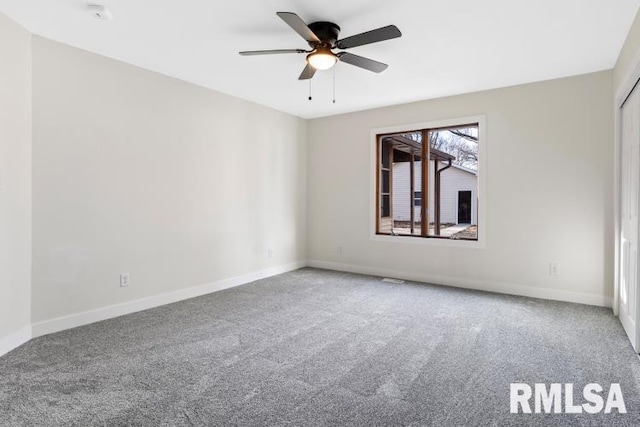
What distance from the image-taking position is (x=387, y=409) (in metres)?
1.96

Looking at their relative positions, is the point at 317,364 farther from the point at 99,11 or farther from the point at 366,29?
the point at 99,11

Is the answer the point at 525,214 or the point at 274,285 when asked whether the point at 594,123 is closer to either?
the point at 525,214

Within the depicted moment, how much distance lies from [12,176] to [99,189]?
0.69 metres

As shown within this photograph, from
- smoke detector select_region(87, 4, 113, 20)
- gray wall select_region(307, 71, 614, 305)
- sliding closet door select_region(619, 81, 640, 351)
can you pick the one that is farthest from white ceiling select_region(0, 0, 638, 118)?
sliding closet door select_region(619, 81, 640, 351)

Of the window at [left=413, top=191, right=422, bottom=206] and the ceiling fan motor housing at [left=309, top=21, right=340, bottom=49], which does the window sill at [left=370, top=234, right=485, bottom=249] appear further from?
the ceiling fan motor housing at [left=309, top=21, right=340, bottom=49]

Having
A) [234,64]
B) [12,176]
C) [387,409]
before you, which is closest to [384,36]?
[234,64]

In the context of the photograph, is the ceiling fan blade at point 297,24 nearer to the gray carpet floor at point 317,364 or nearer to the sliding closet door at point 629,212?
the gray carpet floor at point 317,364

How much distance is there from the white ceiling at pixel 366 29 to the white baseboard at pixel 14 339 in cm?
244

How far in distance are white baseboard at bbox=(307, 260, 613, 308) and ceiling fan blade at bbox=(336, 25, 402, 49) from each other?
3.30 m

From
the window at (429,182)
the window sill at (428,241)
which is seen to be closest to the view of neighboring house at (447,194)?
the window at (429,182)

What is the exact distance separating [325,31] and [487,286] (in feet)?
11.7

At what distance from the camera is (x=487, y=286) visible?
4.48 metres

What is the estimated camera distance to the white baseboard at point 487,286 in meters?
3.88

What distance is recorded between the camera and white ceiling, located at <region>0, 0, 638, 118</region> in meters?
2.58
